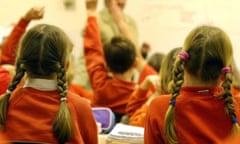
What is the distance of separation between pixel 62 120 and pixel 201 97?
44cm

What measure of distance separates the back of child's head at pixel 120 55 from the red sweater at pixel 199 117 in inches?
35.6

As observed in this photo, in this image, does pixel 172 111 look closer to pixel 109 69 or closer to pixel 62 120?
pixel 62 120

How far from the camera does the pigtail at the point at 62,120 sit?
4.78 ft

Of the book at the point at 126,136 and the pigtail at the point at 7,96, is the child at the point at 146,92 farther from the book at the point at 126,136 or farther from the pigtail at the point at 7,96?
the pigtail at the point at 7,96

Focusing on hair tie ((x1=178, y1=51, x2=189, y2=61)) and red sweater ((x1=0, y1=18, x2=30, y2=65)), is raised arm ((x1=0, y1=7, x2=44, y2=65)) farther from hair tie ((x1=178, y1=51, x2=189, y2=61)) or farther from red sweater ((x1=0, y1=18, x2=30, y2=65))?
hair tie ((x1=178, y1=51, x2=189, y2=61))

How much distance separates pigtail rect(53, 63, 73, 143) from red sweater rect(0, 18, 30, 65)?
3.60 ft

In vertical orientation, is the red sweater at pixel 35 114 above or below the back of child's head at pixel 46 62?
below

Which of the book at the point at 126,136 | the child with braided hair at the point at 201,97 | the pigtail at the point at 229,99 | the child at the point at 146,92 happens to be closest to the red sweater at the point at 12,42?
the child at the point at 146,92

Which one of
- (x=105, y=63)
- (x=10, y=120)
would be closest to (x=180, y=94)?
(x=10, y=120)

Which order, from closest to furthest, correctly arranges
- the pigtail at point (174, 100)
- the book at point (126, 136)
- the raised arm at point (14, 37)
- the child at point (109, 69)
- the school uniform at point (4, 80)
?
the pigtail at point (174, 100), the book at point (126, 136), the school uniform at point (4, 80), the child at point (109, 69), the raised arm at point (14, 37)

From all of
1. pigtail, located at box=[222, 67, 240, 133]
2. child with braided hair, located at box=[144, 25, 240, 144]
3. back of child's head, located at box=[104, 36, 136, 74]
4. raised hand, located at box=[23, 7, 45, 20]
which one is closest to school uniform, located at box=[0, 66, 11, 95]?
raised hand, located at box=[23, 7, 45, 20]

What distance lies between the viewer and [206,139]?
1.43m

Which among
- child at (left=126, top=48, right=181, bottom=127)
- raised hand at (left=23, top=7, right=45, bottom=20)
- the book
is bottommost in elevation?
the book

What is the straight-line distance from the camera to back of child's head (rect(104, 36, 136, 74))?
235cm
